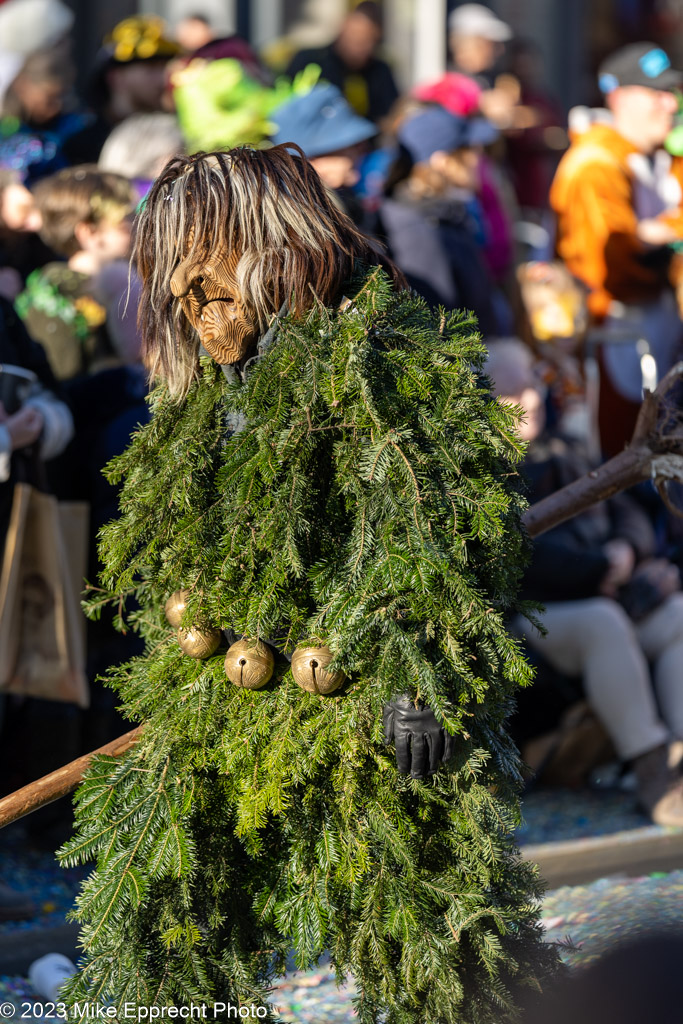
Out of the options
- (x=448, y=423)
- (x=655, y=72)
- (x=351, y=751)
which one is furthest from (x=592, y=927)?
(x=655, y=72)

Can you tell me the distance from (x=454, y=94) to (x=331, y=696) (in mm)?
5626

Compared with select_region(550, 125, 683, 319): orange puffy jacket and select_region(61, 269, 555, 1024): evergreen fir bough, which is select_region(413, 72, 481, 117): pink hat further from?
select_region(61, 269, 555, 1024): evergreen fir bough

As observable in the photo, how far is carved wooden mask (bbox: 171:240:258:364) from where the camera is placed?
2059mm

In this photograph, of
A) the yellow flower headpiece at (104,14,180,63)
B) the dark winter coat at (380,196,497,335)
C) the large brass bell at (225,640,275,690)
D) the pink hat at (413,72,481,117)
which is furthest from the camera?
the pink hat at (413,72,481,117)

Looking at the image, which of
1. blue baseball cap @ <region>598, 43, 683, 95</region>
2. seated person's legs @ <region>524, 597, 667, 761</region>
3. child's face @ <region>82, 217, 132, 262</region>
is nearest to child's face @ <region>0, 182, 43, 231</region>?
child's face @ <region>82, 217, 132, 262</region>

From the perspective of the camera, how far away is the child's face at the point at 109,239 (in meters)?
4.09

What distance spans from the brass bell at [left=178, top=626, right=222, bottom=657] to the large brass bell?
6 cm

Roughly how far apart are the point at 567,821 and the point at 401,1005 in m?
2.30

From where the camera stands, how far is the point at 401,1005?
2070 millimetres

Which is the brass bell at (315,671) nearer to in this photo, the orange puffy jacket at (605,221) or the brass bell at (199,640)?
the brass bell at (199,640)

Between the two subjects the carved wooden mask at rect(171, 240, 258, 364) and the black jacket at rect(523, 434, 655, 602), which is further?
the black jacket at rect(523, 434, 655, 602)

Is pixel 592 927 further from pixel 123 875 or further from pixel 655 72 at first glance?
pixel 655 72

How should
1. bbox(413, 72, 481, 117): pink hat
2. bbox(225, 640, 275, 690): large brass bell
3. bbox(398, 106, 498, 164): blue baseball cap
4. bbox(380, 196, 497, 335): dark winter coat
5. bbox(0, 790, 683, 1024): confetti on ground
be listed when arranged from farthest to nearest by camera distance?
bbox(413, 72, 481, 117): pink hat
bbox(398, 106, 498, 164): blue baseball cap
bbox(380, 196, 497, 335): dark winter coat
bbox(0, 790, 683, 1024): confetti on ground
bbox(225, 640, 275, 690): large brass bell

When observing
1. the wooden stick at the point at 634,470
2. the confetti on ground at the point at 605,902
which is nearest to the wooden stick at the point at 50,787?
the wooden stick at the point at 634,470
